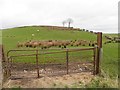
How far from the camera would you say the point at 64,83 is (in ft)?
38.5

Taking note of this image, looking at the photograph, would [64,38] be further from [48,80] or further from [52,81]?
[52,81]

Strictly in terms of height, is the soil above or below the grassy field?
below

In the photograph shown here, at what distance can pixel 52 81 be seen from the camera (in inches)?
475

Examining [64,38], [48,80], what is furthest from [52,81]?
[64,38]

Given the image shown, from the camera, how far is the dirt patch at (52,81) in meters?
11.5

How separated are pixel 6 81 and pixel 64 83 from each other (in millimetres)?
2639

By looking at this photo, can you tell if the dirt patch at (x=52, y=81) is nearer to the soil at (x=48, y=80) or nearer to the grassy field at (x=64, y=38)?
the soil at (x=48, y=80)

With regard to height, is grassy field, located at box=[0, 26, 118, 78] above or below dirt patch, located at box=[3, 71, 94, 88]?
above

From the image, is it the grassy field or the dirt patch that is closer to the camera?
the dirt patch

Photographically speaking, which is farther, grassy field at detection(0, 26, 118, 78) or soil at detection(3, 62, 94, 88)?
grassy field at detection(0, 26, 118, 78)

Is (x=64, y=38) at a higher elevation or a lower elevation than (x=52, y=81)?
higher

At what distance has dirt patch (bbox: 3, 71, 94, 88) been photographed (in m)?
11.5

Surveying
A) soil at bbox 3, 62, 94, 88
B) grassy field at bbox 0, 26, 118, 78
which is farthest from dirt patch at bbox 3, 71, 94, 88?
grassy field at bbox 0, 26, 118, 78

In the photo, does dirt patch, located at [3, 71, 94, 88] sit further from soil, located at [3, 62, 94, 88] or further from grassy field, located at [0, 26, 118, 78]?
grassy field, located at [0, 26, 118, 78]
